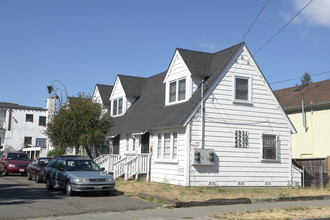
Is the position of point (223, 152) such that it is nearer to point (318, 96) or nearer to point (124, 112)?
point (124, 112)

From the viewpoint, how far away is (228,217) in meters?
10.8

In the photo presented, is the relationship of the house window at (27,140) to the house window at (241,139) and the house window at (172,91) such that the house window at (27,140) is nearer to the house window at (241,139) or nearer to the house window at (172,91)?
the house window at (172,91)

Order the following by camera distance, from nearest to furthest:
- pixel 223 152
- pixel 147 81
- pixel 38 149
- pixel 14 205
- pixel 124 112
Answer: pixel 14 205
pixel 223 152
pixel 124 112
pixel 147 81
pixel 38 149

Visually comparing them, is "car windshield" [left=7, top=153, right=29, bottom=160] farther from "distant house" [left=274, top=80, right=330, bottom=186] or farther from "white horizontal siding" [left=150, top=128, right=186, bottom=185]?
"distant house" [left=274, top=80, right=330, bottom=186]

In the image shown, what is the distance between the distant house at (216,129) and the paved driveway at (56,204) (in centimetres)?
428

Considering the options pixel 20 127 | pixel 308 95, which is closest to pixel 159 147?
pixel 308 95

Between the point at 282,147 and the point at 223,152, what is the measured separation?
141 inches

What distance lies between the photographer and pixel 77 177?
48.3 ft

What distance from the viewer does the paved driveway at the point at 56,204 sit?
11100 millimetres

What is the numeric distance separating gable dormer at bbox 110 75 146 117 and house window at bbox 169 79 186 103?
247 inches


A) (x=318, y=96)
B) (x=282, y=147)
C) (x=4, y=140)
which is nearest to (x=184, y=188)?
(x=282, y=147)

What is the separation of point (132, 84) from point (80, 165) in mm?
11936

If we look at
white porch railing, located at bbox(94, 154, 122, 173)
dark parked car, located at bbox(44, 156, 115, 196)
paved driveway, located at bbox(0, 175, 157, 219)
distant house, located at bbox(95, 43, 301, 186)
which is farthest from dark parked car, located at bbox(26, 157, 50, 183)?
paved driveway, located at bbox(0, 175, 157, 219)

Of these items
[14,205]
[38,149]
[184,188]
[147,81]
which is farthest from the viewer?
[38,149]
